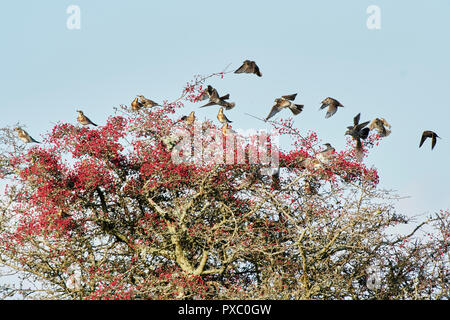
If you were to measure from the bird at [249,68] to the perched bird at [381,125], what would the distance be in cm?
300

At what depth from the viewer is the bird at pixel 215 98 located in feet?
40.7

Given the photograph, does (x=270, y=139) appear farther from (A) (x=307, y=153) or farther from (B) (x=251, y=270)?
(B) (x=251, y=270)

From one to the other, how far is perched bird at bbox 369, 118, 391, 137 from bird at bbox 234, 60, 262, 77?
3.00 metres

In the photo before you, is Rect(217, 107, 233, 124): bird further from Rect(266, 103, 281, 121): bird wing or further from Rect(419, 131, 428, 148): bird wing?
Rect(419, 131, 428, 148): bird wing

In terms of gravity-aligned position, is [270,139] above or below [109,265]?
above

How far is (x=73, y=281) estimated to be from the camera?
12078 millimetres

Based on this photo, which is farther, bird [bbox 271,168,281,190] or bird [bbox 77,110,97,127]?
bird [bbox 77,110,97,127]

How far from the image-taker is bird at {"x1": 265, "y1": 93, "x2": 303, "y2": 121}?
12109 mm

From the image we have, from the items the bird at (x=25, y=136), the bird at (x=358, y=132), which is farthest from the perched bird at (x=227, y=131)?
the bird at (x=25, y=136)

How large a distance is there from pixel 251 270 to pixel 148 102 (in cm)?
499

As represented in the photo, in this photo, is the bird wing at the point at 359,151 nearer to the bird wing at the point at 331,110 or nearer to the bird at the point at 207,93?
the bird wing at the point at 331,110

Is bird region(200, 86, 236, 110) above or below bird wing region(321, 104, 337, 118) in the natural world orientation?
above

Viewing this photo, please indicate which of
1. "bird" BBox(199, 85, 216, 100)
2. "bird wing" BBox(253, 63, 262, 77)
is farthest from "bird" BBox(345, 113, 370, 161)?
"bird" BBox(199, 85, 216, 100)
